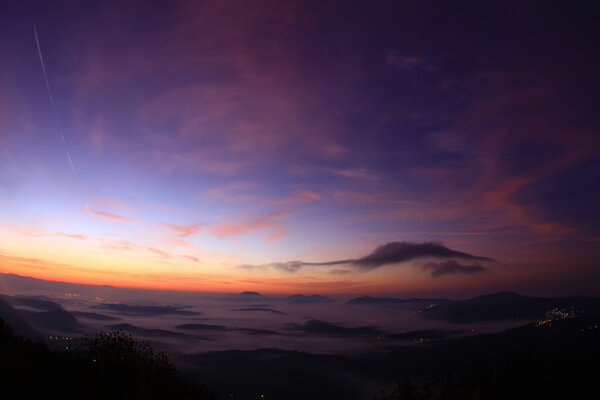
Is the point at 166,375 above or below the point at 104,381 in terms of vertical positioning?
below

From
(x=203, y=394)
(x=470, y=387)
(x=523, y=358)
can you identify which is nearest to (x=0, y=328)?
(x=203, y=394)

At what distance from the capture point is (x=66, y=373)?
27.9 m

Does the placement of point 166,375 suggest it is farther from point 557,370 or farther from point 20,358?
point 557,370

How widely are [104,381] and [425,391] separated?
96.9 feet

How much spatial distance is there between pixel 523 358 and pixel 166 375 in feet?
151

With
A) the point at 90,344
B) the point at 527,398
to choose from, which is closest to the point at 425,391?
the point at 527,398

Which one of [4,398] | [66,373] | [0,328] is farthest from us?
[0,328]

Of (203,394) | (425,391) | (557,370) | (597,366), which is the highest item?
(425,391)

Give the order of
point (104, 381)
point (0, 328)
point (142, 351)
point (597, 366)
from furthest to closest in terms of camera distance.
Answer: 1. point (597, 366)
2. point (0, 328)
3. point (142, 351)
4. point (104, 381)

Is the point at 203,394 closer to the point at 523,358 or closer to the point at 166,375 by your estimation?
the point at 166,375

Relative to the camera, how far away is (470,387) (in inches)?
1227

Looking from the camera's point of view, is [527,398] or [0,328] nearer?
[527,398]

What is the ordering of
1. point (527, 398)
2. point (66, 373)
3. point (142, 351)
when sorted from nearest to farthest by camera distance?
point (66, 373), point (527, 398), point (142, 351)

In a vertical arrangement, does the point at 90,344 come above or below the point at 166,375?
above
